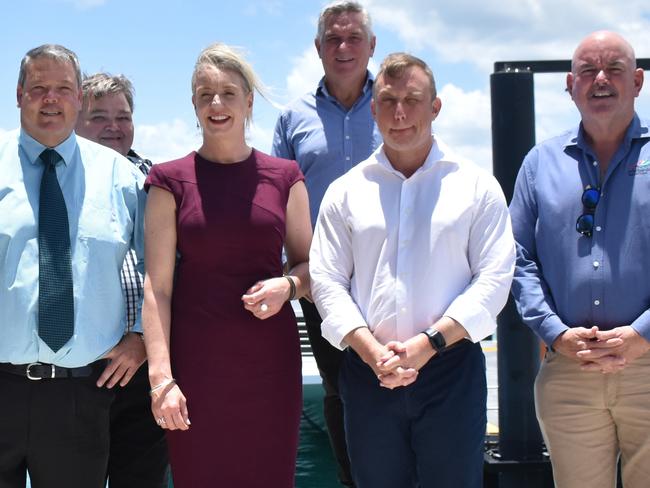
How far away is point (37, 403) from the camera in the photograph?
2.72 meters

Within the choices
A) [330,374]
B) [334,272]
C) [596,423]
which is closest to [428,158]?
[334,272]

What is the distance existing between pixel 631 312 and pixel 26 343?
6.65 feet

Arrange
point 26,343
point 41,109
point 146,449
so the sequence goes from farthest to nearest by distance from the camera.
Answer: point 146,449 < point 41,109 < point 26,343

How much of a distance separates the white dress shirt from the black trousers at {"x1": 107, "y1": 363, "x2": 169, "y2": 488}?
804mm

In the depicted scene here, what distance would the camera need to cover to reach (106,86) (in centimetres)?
379

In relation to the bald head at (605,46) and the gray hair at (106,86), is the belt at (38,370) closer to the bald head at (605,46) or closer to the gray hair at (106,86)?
the gray hair at (106,86)

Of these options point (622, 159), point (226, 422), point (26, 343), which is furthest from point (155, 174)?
point (622, 159)

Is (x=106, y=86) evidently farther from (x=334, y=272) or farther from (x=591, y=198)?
(x=591, y=198)

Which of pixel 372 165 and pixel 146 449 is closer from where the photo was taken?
pixel 372 165

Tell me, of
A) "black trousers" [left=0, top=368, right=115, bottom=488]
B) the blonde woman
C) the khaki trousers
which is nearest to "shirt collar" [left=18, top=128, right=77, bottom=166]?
the blonde woman

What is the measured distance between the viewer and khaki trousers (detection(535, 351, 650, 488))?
2955mm

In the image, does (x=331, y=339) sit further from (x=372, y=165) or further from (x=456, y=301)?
(x=372, y=165)

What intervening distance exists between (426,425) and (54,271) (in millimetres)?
1295

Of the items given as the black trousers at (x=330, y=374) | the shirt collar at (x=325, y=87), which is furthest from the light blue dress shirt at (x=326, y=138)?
the black trousers at (x=330, y=374)
